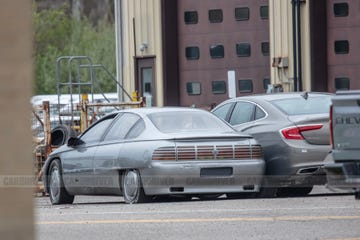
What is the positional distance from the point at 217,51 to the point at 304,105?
12.7 m

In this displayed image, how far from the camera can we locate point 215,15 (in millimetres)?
27359

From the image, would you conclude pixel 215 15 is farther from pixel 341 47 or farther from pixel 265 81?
pixel 341 47

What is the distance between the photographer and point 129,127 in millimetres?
14281

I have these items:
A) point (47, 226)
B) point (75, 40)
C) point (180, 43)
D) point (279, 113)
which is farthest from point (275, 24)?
point (75, 40)

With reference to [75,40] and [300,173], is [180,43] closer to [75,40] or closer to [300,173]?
[300,173]

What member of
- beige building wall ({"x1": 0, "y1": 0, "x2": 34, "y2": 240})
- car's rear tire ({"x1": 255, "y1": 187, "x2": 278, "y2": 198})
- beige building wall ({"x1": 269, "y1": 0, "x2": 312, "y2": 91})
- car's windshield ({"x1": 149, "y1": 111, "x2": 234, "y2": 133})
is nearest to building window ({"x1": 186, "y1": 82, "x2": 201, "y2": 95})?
beige building wall ({"x1": 269, "y1": 0, "x2": 312, "y2": 91})

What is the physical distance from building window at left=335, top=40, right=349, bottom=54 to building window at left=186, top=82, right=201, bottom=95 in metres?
4.53

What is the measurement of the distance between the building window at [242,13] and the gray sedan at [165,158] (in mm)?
12272

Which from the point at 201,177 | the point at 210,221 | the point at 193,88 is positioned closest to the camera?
the point at 210,221

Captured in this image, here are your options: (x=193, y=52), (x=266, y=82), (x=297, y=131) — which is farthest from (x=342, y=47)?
(x=297, y=131)

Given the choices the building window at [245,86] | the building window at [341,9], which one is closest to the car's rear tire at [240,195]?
the building window at [341,9]

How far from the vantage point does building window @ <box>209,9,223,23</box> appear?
89.5ft

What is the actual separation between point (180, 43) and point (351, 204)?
53.8ft

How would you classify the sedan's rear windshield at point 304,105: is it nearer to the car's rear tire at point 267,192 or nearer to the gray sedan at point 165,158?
the gray sedan at point 165,158
